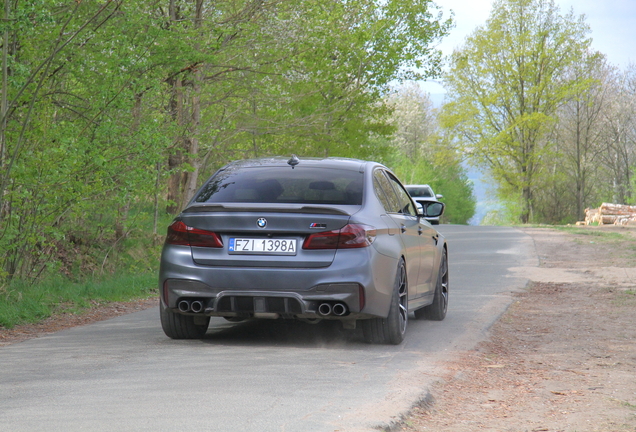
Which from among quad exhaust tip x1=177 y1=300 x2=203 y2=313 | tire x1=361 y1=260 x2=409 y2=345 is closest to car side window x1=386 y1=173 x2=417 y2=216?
tire x1=361 y1=260 x2=409 y2=345

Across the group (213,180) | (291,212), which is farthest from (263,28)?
(291,212)

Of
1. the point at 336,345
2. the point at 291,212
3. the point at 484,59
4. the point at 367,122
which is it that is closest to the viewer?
the point at 291,212

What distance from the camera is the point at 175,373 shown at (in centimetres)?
583

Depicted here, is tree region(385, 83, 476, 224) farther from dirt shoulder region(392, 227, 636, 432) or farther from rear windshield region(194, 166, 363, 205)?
rear windshield region(194, 166, 363, 205)

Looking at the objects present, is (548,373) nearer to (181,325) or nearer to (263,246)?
(263,246)

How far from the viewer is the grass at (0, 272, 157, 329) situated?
29.5ft

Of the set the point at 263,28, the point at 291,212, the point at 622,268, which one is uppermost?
the point at 263,28

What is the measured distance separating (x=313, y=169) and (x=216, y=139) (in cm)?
1252

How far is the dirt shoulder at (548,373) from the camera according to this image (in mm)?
5027

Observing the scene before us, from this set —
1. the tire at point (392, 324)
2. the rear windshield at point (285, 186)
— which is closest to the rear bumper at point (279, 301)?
the tire at point (392, 324)

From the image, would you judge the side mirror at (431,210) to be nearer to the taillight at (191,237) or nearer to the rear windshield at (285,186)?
the rear windshield at (285,186)

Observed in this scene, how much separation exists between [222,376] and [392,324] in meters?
1.98

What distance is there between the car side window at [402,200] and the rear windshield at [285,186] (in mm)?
964

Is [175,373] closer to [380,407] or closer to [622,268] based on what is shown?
[380,407]
